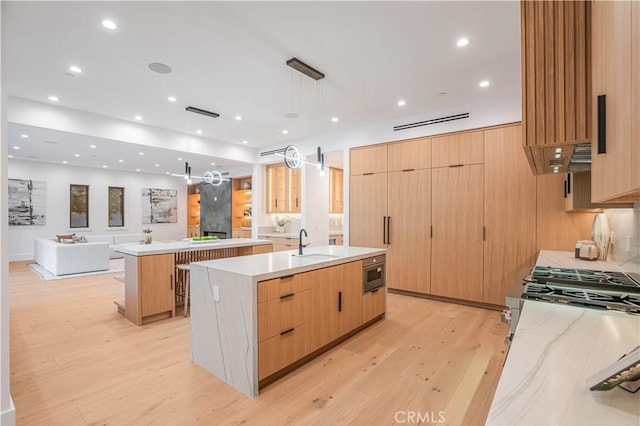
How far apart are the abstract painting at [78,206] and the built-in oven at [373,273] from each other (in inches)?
392

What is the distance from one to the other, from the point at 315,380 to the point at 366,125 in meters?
4.44

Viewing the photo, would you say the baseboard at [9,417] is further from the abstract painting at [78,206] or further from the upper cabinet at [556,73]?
the abstract painting at [78,206]

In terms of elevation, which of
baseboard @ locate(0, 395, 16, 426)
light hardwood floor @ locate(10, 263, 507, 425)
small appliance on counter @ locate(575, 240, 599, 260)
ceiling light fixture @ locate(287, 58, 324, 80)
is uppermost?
ceiling light fixture @ locate(287, 58, 324, 80)

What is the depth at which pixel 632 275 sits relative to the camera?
2277 millimetres

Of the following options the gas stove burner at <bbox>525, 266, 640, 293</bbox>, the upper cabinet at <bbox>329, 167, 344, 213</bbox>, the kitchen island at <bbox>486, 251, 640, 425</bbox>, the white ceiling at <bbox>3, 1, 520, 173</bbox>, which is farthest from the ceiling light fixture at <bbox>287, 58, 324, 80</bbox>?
the upper cabinet at <bbox>329, 167, 344, 213</bbox>

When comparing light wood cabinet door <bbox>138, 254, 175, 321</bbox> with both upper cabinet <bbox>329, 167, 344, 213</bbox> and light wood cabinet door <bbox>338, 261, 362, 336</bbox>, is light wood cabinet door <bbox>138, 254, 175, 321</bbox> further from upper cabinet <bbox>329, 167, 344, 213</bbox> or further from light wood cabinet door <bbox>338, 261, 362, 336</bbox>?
upper cabinet <bbox>329, 167, 344, 213</bbox>

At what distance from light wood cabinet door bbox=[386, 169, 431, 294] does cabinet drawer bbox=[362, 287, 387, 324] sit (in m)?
1.32

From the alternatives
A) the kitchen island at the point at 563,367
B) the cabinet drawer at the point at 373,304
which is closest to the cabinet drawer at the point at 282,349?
the cabinet drawer at the point at 373,304

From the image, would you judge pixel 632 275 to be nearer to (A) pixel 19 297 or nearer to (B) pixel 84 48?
(B) pixel 84 48

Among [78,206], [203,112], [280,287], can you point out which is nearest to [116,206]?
[78,206]

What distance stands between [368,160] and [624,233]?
3608mm

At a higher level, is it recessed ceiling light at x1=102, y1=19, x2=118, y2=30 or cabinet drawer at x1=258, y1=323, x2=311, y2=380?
recessed ceiling light at x1=102, y1=19, x2=118, y2=30

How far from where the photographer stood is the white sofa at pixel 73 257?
6461mm

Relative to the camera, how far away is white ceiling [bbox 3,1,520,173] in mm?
2562
